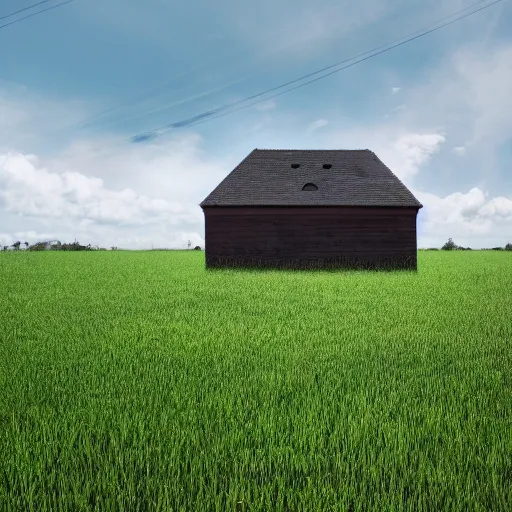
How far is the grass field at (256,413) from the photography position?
3.38 meters

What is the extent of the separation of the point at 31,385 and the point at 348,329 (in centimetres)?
567

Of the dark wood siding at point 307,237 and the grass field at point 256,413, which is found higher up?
the dark wood siding at point 307,237

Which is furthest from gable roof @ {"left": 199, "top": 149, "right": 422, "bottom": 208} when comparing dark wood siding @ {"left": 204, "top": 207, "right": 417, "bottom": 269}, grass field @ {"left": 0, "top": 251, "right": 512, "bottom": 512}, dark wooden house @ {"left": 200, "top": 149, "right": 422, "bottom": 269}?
grass field @ {"left": 0, "top": 251, "right": 512, "bottom": 512}

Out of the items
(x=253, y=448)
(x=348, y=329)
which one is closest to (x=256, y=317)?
(x=348, y=329)

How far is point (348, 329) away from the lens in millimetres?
9445

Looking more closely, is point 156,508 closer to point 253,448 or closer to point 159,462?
point 159,462

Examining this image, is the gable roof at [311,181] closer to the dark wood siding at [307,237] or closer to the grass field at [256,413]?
the dark wood siding at [307,237]

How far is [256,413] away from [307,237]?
73.3ft

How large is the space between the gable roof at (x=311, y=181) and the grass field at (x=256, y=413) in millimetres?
16458

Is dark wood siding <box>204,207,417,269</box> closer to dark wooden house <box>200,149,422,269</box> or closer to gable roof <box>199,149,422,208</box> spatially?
dark wooden house <box>200,149,422,269</box>

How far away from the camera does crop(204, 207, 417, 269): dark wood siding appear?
87.9ft

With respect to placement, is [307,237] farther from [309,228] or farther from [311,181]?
[311,181]

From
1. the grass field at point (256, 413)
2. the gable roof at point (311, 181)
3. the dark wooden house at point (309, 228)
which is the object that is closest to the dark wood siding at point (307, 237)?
the dark wooden house at point (309, 228)

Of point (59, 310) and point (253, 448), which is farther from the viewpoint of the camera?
point (59, 310)
